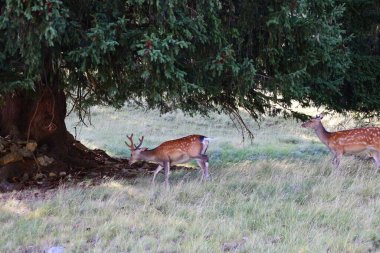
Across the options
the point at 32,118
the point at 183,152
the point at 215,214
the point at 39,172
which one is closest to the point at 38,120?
the point at 32,118

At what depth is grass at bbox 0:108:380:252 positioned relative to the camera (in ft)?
19.6

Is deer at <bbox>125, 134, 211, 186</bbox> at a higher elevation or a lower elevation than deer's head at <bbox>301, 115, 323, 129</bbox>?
lower

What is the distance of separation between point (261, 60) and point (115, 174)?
3895mm

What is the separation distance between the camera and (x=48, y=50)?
25.3 ft

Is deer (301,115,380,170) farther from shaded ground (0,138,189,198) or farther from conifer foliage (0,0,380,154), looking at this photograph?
shaded ground (0,138,189,198)

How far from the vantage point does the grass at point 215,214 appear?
5969 millimetres

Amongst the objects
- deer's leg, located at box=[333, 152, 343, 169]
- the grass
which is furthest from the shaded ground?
deer's leg, located at box=[333, 152, 343, 169]

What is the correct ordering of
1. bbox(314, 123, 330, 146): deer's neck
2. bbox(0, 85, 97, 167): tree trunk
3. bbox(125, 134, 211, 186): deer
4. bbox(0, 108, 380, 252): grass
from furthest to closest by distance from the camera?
bbox(0, 85, 97, 167): tree trunk → bbox(314, 123, 330, 146): deer's neck → bbox(125, 134, 211, 186): deer → bbox(0, 108, 380, 252): grass

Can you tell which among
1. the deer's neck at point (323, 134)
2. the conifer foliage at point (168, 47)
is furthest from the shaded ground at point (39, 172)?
the deer's neck at point (323, 134)

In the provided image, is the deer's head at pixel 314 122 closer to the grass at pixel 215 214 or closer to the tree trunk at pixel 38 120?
the grass at pixel 215 214

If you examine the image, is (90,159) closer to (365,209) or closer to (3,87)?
(3,87)

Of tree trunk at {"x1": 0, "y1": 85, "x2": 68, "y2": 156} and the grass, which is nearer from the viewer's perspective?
the grass

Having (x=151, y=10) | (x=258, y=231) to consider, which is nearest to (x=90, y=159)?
(x=151, y=10)

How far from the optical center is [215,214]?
7000mm
